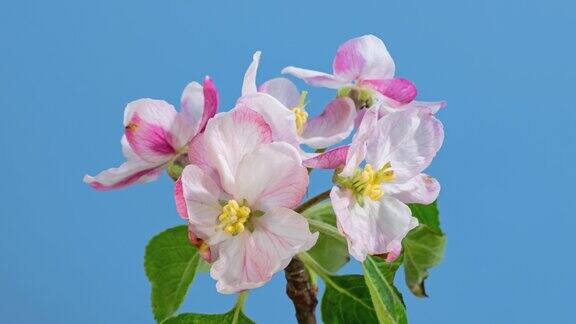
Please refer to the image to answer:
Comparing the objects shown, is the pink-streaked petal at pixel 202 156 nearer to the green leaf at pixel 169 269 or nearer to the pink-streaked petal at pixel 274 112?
the pink-streaked petal at pixel 274 112

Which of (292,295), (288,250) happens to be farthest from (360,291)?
(288,250)

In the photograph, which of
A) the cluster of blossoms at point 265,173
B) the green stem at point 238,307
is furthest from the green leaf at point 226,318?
the cluster of blossoms at point 265,173

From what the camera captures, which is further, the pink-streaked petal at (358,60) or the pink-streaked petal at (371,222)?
the pink-streaked petal at (358,60)

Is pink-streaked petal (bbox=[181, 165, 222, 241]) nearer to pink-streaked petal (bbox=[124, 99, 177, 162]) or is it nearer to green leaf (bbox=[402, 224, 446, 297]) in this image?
pink-streaked petal (bbox=[124, 99, 177, 162])

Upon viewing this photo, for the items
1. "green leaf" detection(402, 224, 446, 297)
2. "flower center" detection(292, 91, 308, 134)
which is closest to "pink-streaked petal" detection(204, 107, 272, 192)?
"flower center" detection(292, 91, 308, 134)

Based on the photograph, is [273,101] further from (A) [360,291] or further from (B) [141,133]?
(A) [360,291]

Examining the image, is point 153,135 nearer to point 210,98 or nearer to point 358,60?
point 210,98

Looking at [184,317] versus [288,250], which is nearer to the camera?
[288,250]
